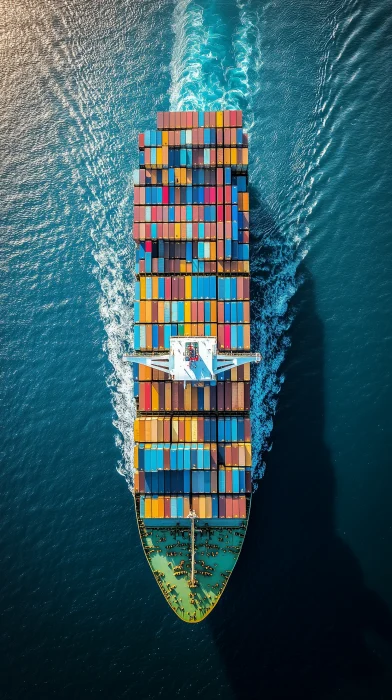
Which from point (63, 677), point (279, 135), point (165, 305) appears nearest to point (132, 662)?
point (63, 677)

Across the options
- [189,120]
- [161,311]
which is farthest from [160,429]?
[189,120]

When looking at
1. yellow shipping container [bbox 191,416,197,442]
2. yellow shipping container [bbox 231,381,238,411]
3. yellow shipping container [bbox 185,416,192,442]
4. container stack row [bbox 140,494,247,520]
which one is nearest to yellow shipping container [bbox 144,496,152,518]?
container stack row [bbox 140,494,247,520]

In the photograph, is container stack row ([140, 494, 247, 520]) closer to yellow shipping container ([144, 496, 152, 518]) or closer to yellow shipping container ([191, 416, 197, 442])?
yellow shipping container ([144, 496, 152, 518])

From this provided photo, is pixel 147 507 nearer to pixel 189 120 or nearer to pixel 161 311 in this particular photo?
pixel 161 311

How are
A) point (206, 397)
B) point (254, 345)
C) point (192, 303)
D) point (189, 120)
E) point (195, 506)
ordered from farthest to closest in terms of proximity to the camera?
1. point (254, 345)
2. point (189, 120)
3. point (192, 303)
4. point (206, 397)
5. point (195, 506)

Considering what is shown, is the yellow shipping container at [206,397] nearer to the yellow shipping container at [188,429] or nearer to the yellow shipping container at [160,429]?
the yellow shipping container at [188,429]
